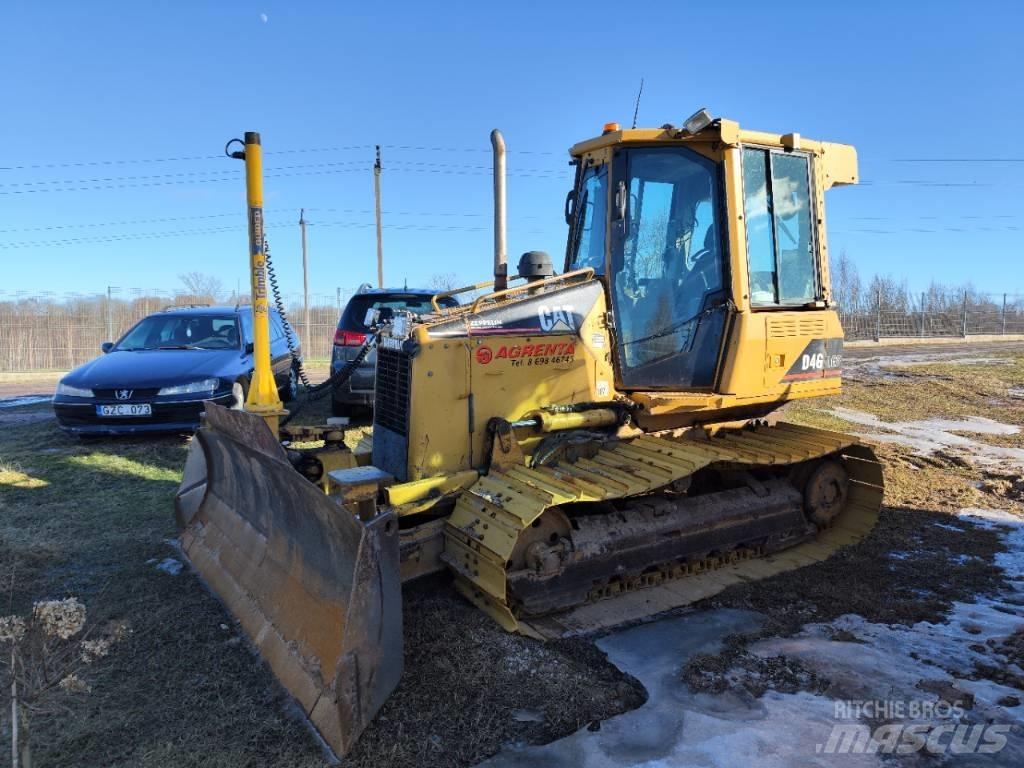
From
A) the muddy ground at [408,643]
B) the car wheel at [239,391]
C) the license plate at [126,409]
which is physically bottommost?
the muddy ground at [408,643]

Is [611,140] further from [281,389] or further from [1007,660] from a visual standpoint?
[281,389]

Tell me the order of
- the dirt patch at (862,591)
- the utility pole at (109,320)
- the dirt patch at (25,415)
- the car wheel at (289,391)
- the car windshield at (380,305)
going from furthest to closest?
the utility pole at (109,320)
the dirt patch at (25,415)
the car wheel at (289,391)
the car windshield at (380,305)
the dirt patch at (862,591)

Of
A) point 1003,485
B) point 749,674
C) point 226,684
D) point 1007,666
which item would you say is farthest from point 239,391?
point 1003,485

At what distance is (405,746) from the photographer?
2889 millimetres

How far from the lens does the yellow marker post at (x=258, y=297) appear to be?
480cm

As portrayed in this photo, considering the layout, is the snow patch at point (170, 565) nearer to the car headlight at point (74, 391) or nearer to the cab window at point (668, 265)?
the cab window at point (668, 265)

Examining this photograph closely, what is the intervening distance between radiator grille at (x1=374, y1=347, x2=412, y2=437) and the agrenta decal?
48 centimetres

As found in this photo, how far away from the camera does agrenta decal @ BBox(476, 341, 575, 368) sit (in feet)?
14.8

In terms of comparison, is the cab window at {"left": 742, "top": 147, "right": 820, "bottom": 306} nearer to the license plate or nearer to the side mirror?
the side mirror

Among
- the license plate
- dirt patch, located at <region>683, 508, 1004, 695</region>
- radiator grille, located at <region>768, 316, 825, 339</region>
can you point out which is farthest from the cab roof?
the license plate

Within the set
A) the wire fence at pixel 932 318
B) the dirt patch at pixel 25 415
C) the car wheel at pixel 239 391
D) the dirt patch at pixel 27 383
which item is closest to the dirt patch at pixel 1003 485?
the car wheel at pixel 239 391

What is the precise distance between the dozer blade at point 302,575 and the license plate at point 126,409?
348 cm

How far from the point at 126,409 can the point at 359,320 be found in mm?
2838

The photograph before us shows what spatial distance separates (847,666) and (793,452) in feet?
6.08
